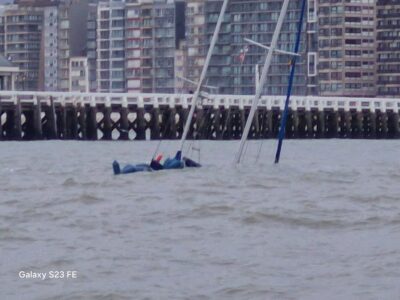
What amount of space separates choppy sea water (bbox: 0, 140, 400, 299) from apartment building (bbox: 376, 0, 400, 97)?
93.8 m

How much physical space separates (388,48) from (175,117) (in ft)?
210

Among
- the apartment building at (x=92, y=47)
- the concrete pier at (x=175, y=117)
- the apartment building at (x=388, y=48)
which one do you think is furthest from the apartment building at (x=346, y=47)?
the concrete pier at (x=175, y=117)

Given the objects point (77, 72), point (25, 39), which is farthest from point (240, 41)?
point (25, 39)

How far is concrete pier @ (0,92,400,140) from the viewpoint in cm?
6006

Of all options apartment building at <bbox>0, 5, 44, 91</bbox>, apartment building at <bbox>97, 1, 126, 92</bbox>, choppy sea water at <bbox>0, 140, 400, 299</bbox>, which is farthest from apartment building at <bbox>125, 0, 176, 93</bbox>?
choppy sea water at <bbox>0, 140, 400, 299</bbox>

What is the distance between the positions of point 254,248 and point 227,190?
7887mm

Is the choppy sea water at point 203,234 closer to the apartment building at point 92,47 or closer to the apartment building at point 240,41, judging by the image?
the apartment building at point 240,41

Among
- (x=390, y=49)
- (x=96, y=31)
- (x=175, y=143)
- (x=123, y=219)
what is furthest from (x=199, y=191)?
(x=96, y=31)

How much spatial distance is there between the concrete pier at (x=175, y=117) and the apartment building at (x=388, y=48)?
53771 mm

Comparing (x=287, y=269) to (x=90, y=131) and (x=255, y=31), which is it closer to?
(x=90, y=131)

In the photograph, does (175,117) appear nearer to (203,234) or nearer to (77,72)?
(203,234)

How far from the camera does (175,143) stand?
59.8 metres

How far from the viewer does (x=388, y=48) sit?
126 meters

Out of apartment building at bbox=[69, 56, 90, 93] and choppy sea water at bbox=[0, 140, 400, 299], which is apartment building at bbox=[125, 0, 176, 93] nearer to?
apartment building at bbox=[69, 56, 90, 93]
